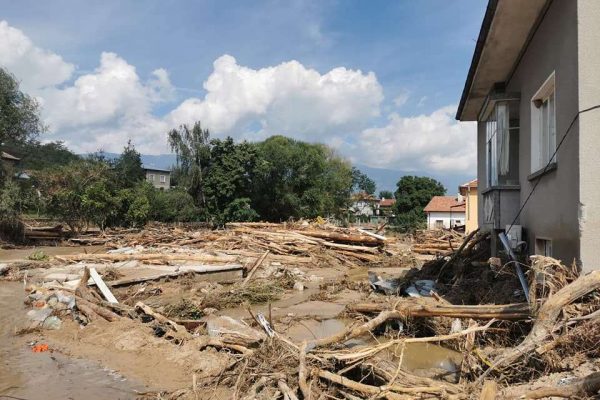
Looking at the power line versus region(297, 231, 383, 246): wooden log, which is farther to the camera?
region(297, 231, 383, 246): wooden log

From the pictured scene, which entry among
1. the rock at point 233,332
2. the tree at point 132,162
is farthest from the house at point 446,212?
the rock at point 233,332

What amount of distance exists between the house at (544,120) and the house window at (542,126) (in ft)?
0.05

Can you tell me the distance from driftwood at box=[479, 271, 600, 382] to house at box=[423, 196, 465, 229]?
59886 millimetres

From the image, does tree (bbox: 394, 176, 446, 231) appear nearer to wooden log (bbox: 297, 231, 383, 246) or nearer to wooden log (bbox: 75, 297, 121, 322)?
wooden log (bbox: 297, 231, 383, 246)

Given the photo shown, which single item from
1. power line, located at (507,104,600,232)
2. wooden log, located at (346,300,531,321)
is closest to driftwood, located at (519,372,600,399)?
wooden log, located at (346,300,531,321)

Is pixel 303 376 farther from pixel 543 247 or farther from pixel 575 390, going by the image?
pixel 543 247

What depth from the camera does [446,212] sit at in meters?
65.2

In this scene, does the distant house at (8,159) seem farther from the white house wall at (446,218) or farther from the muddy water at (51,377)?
the white house wall at (446,218)

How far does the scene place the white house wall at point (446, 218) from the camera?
64.1m

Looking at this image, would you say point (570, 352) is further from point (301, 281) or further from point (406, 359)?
point (301, 281)

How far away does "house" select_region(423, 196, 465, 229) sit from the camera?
Answer: 64.2 metres

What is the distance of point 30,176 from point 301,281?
75.8ft

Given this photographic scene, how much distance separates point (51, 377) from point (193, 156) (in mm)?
51115

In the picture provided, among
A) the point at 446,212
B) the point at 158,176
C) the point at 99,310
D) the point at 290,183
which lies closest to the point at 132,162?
the point at 290,183
